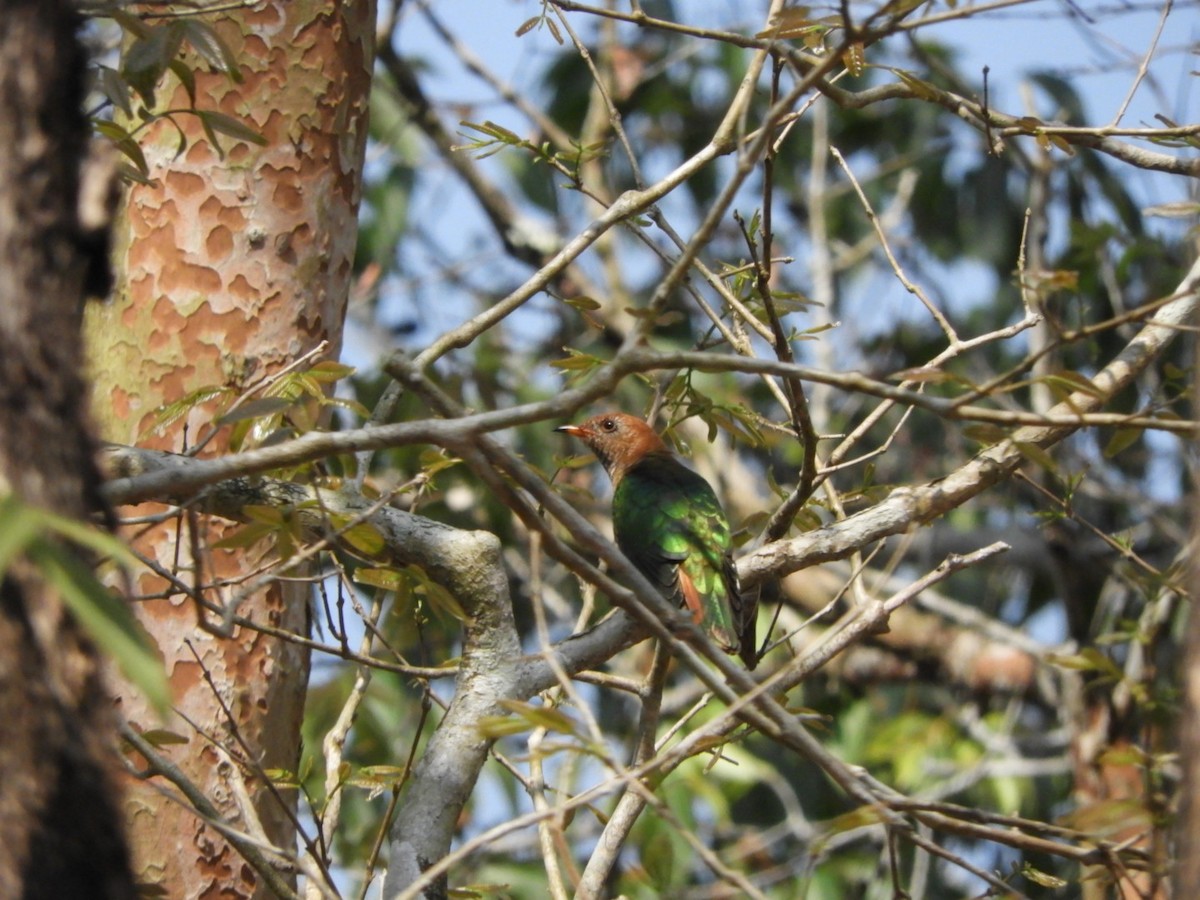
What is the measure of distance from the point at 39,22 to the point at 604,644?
93.4 inches

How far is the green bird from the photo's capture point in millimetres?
5164

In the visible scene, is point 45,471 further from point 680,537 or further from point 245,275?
point 680,537

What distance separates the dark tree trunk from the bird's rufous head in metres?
5.31

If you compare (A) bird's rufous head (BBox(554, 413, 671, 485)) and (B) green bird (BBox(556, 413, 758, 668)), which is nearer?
(B) green bird (BBox(556, 413, 758, 668))

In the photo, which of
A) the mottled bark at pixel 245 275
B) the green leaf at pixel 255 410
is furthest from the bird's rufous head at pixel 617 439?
the green leaf at pixel 255 410

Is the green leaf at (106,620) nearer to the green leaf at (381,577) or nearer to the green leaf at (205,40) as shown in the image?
the green leaf at (205,40)

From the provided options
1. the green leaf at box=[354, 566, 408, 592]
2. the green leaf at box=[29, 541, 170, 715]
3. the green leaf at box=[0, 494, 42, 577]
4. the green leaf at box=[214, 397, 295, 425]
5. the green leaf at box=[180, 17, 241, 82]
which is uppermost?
the green leaf at box=[180, 17, 241, 82]

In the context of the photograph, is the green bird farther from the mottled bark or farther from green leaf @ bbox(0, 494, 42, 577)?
green leaf @ bbox(0, 494, 42, 577)

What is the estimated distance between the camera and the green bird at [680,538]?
5164 millimetres

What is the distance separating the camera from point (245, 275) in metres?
4.40

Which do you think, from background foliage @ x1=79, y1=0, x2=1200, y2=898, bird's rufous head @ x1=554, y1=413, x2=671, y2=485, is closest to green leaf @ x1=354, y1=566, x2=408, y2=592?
background foliage @ x1=79, y1=0, x2=1200, y2=898

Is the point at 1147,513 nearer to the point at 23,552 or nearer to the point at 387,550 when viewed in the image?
the point at 387,550

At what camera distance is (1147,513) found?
964 centimetres

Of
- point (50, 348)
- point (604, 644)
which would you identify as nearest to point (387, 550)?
point (604, 644)
